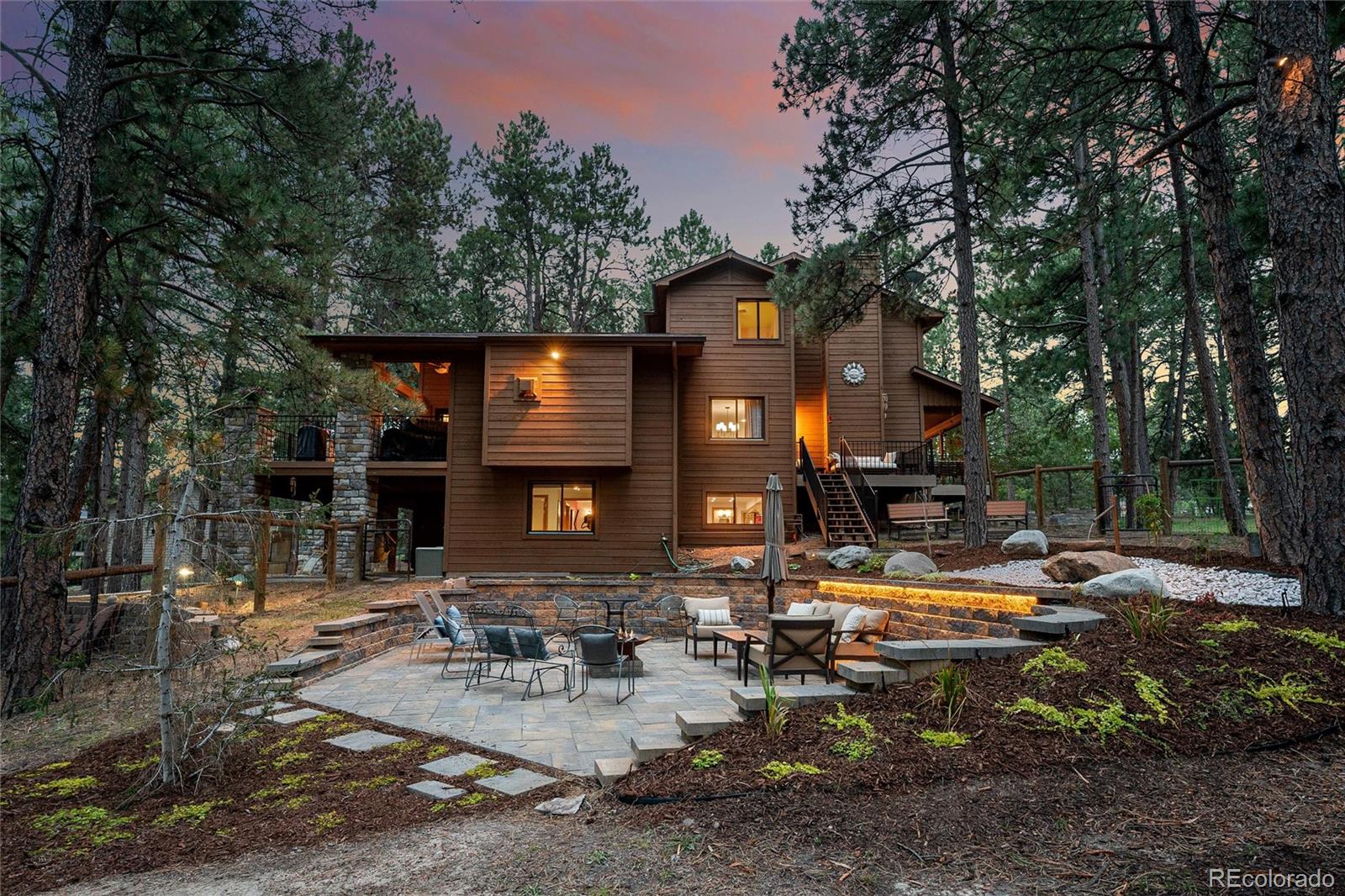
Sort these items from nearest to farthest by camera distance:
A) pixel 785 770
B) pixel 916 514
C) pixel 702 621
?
pixel 785 770 < pixel 702 621 < pixel 916 514

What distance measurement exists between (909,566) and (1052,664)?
542 cm

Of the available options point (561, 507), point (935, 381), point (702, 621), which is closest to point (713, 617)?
point (702, 621)

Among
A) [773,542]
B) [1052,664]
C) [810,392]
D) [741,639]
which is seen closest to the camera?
[1052,664]

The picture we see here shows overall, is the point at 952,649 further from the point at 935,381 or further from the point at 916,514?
the point at 935,381

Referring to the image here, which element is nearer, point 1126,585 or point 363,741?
point 363,741

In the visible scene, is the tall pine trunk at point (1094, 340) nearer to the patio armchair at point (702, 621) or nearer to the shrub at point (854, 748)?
the patio armchair at point (702, 621)

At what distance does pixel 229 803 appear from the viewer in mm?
4301

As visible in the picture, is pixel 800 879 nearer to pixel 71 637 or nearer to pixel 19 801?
pixel 19 801

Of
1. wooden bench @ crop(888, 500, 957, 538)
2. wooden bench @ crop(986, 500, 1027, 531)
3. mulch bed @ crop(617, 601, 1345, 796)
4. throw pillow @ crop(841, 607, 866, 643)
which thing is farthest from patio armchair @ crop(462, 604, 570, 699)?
wooden bench @ crop(986, 500, 1027, 531)

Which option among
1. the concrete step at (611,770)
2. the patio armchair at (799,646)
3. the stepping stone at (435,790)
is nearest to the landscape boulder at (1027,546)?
the patio armchair at (799,646)

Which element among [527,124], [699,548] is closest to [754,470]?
[699,548]

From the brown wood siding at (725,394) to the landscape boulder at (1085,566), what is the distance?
904 cm

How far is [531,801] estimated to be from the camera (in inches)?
167

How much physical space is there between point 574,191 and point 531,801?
925 inches
